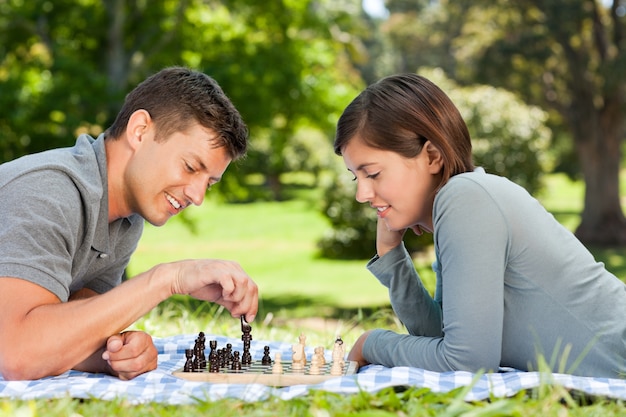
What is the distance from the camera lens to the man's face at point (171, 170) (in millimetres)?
3410

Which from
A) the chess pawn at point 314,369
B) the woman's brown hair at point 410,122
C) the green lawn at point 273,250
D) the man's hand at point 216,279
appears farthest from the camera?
the green lawn at point 273,250

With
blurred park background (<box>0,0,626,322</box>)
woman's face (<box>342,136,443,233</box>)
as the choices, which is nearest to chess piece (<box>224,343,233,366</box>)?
woman's face (<box>342,136,443,233</box>)

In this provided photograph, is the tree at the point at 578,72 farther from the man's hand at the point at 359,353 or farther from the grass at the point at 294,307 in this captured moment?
the man's hand at the point at 359,353

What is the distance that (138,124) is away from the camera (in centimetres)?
350

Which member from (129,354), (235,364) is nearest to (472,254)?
(235,364)

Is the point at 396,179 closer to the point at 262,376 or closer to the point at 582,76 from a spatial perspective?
the point at 262,376

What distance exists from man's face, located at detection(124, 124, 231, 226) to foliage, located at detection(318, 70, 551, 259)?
17386mm

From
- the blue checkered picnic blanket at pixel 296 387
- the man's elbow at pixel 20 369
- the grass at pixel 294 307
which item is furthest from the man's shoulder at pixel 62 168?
the grass at pixel 294 307

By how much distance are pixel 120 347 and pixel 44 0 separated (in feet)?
36.6

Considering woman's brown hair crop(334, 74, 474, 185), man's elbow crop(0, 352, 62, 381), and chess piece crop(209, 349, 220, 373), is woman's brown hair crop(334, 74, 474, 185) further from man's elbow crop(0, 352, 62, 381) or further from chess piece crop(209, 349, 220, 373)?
man's elbow crop(0, 352, 62, 381)

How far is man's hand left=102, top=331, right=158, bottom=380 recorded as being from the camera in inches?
120

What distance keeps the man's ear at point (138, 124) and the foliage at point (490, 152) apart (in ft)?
57.0

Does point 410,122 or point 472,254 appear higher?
point 410,122

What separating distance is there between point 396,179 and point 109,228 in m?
1.42
